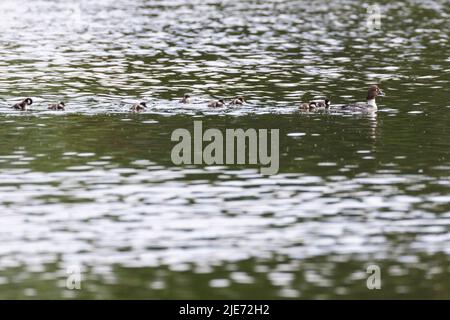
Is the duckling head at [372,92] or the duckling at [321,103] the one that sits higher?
the duckling head at [372,92]

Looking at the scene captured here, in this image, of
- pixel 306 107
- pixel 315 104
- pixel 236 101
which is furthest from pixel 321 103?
pixel 236 101

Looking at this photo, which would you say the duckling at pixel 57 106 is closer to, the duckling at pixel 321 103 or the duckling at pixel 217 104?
the duckling at pixel 217 104

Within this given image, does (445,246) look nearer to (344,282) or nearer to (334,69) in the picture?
(344,282)

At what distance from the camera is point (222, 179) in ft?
104

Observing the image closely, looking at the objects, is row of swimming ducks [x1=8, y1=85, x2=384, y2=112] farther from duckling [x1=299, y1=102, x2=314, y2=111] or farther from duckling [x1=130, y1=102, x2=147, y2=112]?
duckling [x1=299, y1=102, x2=314, y2=111]

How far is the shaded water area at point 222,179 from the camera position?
23.2 meters

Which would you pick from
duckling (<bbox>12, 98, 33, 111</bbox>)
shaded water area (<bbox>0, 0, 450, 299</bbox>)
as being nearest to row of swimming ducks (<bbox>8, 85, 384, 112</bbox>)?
duckling (<bbox>12, 98, 33, 111</bbox>)

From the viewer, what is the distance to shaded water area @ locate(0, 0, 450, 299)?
2325 centimetres

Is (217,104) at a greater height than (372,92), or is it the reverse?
(372,92)

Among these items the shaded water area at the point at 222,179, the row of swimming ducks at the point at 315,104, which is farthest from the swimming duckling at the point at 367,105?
the shaded water area at the point at 222,179

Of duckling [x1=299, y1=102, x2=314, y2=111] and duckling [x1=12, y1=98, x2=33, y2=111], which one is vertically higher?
duckling [x1=12, y1=98, x2=33, y2=111]

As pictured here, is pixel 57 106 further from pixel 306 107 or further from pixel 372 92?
pixel 372 92
